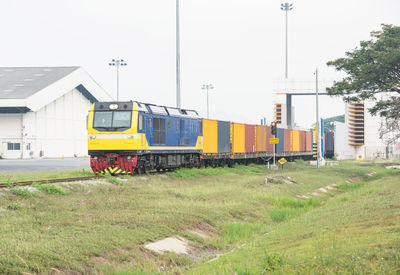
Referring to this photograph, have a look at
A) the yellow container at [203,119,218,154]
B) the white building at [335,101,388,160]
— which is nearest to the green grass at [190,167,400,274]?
the yellow container at [203,119,218,154]

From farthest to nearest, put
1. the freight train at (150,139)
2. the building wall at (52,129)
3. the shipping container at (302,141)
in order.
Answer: the building wall at (52,129) → the shipping container at (302,141) → the freight train at (150,139)

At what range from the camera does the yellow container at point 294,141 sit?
59.8 metres

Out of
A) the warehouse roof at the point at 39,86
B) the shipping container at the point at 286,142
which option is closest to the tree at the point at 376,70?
the shipping container at the point at 286,142

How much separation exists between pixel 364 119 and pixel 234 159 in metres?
53.7

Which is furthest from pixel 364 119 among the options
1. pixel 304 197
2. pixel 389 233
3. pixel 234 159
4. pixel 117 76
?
pixel 389 233

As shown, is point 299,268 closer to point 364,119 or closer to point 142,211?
point 142,211

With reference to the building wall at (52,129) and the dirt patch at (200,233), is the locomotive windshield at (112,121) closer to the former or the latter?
the dirt patch at (200,233)

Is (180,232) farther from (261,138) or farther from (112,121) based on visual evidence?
(261,138)

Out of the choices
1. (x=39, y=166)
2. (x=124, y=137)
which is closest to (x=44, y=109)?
(x=39, y=166)

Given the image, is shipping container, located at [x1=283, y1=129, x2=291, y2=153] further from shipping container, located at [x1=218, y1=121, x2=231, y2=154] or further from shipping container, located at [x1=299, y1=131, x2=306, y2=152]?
shipping container, located at [x1=218, y1=121, x2=231, y2=154]

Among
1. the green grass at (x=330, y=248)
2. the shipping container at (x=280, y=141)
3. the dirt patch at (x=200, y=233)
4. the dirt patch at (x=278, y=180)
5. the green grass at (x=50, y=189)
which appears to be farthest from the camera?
the shipping container at (x=280, y=141)

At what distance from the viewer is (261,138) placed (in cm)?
5128

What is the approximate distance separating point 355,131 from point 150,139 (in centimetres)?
7157

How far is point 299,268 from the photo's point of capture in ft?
30.1
